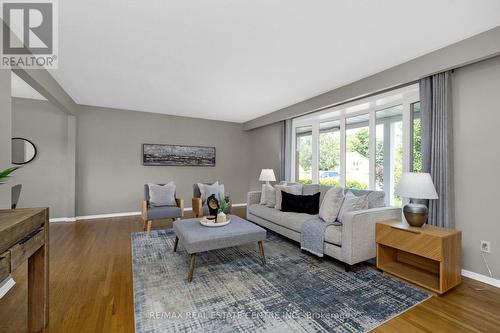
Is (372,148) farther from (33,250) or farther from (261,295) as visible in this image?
(33,250)

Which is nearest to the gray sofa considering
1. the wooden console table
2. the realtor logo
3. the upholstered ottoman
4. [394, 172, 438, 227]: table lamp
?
[394, 172, 438, 227]: table lamp

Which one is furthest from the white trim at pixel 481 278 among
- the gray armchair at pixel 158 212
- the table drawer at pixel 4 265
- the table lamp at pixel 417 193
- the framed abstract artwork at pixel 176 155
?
the framed abstract artwork at pixel 176 155

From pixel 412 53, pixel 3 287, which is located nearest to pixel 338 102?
pixel 412 53

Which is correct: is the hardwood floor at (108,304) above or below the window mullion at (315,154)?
below

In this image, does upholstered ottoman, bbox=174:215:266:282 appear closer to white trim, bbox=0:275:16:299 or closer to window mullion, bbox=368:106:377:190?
white trim, bbox=0:275:16:299

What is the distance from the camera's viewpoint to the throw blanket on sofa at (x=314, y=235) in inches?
113

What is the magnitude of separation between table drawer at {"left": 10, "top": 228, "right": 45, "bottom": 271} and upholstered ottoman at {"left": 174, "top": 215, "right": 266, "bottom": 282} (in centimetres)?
118

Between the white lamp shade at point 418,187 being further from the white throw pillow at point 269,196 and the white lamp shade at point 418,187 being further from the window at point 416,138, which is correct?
the white throw pillow at point 269,196

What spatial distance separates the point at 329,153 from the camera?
4.66m

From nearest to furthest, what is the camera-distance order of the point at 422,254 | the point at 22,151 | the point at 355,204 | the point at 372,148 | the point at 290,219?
the point at 422,254, the point at 355,204, the point at 290,219, the point at 372,148, the point at 22,151

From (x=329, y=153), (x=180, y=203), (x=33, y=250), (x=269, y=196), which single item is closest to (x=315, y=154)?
(x=329, y=153)

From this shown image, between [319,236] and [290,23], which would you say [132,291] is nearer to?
[319,236]

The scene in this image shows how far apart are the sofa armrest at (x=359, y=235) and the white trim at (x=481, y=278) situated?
3.02ft

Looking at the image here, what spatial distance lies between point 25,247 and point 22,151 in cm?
429
